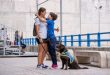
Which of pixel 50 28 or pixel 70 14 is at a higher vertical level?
pixel 70 14

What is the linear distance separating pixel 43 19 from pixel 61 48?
115cm

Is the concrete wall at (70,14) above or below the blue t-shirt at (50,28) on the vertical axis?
above

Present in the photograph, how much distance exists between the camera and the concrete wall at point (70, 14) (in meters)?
49.9

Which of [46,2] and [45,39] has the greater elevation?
[46,2]

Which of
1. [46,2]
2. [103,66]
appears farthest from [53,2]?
[103,66]

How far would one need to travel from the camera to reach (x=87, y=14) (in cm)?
5212

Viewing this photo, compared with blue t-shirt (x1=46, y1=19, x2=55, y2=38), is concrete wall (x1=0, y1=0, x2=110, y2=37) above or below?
above

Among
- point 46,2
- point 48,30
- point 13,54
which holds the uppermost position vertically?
point 46,2

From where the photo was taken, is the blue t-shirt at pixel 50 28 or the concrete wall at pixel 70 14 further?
the concrete wall at pixel 70 14

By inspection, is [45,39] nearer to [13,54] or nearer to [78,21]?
[13,54]

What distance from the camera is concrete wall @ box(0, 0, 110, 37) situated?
164 feet

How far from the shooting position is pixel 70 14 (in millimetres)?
52062

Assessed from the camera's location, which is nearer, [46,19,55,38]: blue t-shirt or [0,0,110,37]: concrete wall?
[46,19,55,38]: blue t-shirt

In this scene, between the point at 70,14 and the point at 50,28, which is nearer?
the point at 50,28
